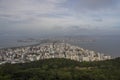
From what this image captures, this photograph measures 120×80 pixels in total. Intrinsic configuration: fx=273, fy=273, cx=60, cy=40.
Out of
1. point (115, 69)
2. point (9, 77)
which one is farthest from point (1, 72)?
point (115, 69)

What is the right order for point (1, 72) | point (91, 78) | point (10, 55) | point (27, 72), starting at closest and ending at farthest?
point (91, 78)
point (27, 72)
point (1, 72)
point (10, 55)

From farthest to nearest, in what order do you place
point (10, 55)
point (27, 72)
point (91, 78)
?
point (10, 55)
point (27, 72)
point (91, 78)

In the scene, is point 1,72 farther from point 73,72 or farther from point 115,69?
point 115,69

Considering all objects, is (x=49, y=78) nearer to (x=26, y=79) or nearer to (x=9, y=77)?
(x=26, y=79)

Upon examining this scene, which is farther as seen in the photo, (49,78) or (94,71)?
(94,71)

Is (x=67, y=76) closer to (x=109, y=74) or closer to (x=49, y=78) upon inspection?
(x=49, y=78)

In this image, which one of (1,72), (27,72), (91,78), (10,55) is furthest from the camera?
(10,55)

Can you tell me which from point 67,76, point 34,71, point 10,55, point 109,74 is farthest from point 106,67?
point 10,55

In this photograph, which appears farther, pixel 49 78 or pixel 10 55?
pixel 10 55
